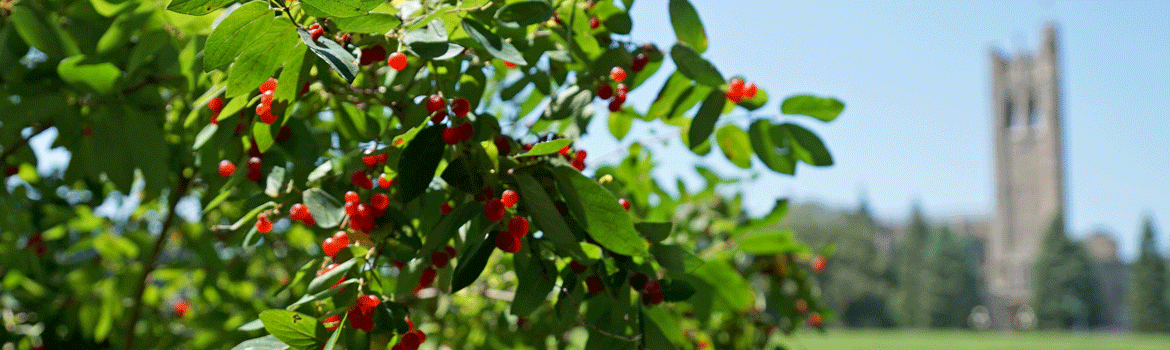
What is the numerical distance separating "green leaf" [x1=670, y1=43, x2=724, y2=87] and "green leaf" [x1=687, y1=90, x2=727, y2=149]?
0.06m

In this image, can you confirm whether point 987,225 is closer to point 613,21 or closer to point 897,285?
point 897,285

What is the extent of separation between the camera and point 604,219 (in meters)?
0.84

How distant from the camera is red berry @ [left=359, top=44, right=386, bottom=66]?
949mm

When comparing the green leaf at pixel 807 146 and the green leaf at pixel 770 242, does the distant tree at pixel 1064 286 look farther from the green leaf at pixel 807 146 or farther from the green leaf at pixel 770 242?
the green leaf at pixel 807 146

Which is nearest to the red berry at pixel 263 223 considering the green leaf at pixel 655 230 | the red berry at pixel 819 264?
the green leaf at pixel 655 230

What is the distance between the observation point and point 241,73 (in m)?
0.81

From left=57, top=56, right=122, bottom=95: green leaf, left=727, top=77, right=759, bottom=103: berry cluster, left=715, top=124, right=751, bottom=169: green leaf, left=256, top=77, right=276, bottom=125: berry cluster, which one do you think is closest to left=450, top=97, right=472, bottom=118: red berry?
left=256, top=77, right=276, bottom=125: berry cluster

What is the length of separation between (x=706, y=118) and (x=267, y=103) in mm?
614

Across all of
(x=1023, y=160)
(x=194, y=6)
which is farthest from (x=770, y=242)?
(x=1023, y=160)

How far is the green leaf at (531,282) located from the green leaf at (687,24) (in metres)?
0.40

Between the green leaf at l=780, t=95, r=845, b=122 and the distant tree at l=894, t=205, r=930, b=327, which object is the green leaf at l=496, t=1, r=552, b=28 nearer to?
the green leaf at l=780, t=95, r=845, b=122

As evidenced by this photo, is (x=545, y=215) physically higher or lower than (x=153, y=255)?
higher

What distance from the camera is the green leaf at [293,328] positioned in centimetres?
80

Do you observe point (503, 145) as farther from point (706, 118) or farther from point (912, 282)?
point (912, 282)
